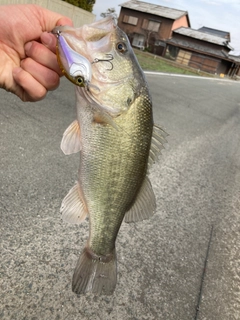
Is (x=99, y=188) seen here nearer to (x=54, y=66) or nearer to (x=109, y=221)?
(x=109, y=221)

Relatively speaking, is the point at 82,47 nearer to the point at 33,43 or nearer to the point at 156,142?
the point at 33,43

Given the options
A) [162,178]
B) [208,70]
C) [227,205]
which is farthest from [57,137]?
[208,70]

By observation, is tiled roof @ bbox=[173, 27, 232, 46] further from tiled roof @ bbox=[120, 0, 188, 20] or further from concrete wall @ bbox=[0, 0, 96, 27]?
concrete wall @ bbox=[0, 0, 96, 27]

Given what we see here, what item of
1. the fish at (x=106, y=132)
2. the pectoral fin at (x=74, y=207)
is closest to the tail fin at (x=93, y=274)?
the fish at (x=106, y=132)

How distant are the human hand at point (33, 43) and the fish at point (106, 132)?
26cm

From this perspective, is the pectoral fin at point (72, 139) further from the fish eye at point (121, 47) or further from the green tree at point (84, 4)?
the green tree at point (84, 4)

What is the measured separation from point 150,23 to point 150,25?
9.2 inches

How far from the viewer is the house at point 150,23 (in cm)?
3706

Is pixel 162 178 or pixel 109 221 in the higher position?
pixel 109 221

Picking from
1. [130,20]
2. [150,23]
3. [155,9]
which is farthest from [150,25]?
[130,20]

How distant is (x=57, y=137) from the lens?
4090mm

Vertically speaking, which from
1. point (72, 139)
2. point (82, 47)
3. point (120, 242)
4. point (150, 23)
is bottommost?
point (150, 23)

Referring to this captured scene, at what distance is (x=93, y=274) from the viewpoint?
156 cm

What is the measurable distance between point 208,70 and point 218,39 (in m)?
5.32
